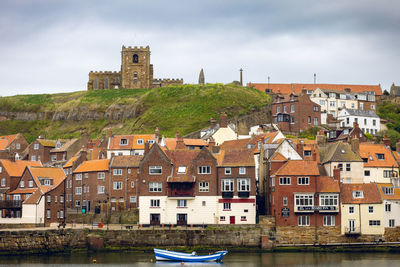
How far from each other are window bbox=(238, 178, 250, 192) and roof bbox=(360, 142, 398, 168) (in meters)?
18.0

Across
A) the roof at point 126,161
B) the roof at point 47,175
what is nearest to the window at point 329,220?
the roof at point 126,161

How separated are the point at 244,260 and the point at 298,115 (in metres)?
52.8

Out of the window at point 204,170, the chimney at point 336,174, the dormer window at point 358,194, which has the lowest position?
the dormer window at point 358,194

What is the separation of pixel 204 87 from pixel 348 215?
84857 mm

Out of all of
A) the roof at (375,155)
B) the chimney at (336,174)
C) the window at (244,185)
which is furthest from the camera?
the roof at (375,155)

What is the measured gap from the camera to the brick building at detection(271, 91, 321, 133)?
12175 cm

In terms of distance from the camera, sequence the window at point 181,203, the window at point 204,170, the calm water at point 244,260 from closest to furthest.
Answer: the calm water at point 244,260 < the window at point 181,203 < the window at point 204,170

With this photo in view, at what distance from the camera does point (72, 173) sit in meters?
95.0

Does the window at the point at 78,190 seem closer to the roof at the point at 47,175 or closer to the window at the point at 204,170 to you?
the roof at the point at 47,175

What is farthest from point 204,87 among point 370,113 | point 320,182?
point 320,182

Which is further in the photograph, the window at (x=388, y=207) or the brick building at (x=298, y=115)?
the brick building at (x=298, y=115)

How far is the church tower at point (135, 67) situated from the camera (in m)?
166

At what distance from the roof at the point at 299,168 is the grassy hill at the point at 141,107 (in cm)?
4829

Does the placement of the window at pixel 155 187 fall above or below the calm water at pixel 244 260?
above
